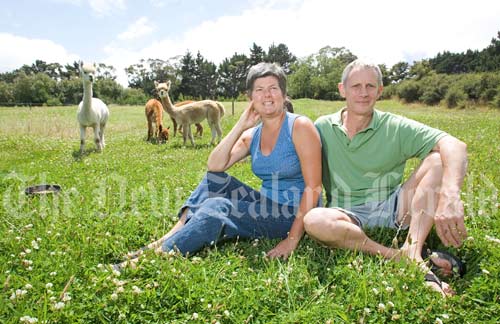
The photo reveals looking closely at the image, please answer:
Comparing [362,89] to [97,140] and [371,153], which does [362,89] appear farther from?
[97,140]

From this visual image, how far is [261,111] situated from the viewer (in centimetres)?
347

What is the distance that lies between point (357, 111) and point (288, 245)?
135cm

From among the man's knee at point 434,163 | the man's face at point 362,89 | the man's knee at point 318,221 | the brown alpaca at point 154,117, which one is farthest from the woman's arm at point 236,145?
the brown alpaca at point 154,117

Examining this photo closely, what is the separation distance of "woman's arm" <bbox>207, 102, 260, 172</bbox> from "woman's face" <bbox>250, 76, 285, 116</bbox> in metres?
0.23

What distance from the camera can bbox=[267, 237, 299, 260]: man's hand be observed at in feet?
10.4

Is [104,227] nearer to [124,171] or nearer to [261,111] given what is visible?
[261,111]

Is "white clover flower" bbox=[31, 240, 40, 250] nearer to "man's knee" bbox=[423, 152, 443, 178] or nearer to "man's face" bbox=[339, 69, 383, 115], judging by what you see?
"man's face" bbox=[339, 69, 383, 115]

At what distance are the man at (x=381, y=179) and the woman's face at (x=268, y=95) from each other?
0.49 meters

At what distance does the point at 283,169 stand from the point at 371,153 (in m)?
0.81

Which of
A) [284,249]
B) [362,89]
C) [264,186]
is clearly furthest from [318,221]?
[362,89]

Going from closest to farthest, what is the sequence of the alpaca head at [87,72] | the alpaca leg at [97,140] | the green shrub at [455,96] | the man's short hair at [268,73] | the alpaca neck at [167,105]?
1. the man's short hair at [268,73]
2. the alpaca head at [87,72]
3. the alpaca leg at [97,140]
4. the alpaca neck at [167,105]
5. the green shrub at [455,96]

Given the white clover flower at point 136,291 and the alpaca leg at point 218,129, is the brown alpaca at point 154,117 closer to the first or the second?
the alpaca leg at point 218,129

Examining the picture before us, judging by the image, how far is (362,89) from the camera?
324cm

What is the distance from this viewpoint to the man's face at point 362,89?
3.23 metres
